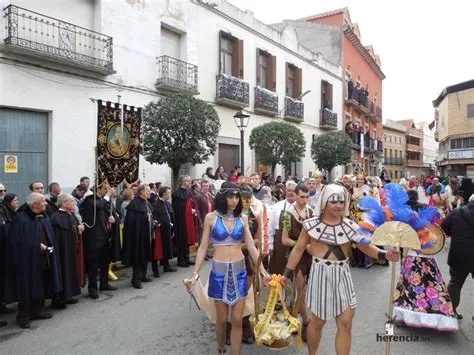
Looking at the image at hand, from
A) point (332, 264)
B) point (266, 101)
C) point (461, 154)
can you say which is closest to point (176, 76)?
point (266, 101)

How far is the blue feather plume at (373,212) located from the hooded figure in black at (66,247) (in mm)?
3991

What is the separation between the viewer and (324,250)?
12.0 ft

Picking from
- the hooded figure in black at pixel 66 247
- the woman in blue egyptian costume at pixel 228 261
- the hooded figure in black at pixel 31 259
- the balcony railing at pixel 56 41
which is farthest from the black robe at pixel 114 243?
the balcony railing at pixel 56 41

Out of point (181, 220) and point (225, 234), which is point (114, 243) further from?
A: point (225, 234)

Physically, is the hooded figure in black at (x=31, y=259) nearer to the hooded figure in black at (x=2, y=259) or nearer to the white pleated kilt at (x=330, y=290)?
the hooded figure in black at (x=2, y=259)

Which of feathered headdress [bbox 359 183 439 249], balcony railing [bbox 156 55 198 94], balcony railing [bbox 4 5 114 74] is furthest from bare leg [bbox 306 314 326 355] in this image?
balcony railing [bbox 156 55 198 94]

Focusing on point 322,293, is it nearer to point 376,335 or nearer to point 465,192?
point 376,335

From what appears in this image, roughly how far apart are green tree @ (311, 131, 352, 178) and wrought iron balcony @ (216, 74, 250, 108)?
542cm

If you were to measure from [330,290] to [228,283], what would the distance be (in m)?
0.94

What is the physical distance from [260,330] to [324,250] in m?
0.98

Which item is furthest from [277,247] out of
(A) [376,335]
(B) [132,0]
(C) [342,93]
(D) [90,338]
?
(C) [342,93]

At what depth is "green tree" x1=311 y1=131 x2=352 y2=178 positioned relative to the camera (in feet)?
68.5

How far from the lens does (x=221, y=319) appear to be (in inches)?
158

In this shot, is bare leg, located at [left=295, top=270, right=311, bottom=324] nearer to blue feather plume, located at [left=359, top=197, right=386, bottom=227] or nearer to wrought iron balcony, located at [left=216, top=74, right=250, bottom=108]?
blue feather plume, located at [left=359, top=197, right=386, bottom=227]
